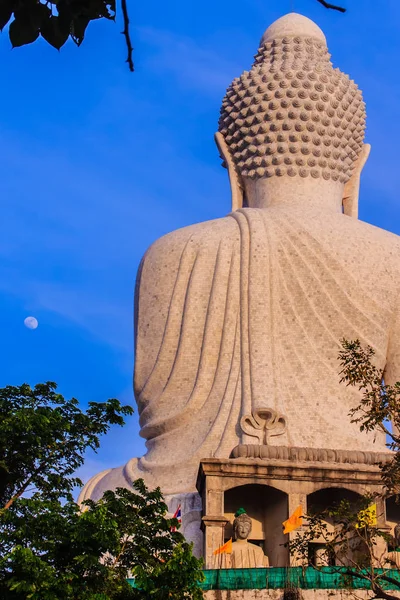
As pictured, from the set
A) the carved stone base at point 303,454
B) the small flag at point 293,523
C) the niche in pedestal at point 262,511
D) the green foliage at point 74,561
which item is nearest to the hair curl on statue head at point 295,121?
the carved stone base at point 303,454

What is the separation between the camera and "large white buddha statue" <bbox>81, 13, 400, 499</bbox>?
1380 cm

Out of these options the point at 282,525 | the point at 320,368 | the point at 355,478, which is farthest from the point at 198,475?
the point at 320,368

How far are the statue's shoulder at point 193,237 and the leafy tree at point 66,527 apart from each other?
21.0 ft

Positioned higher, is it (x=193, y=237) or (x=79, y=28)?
(x=193, y=237)

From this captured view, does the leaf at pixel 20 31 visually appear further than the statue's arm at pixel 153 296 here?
No

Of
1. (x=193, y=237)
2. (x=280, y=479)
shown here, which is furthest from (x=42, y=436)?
(x=193, y=237)

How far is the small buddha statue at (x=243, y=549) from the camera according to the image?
11398mm

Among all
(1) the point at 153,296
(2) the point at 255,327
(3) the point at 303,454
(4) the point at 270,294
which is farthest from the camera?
(1) the point at 153,296

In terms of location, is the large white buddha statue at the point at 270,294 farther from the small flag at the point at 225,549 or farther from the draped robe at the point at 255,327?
the small flag at the point at 225,549

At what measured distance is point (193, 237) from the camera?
15.6m

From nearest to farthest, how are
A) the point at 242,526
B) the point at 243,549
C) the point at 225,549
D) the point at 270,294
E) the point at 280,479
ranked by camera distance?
the point at 225,549 → the point at 243,549 → the point at 242,526 → the point at 280,479 → the point at 270,294

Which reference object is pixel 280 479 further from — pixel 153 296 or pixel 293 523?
pixel 153 296

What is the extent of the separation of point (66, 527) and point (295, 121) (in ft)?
33.8

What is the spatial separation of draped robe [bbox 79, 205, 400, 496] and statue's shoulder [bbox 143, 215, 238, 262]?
23 millimetres
